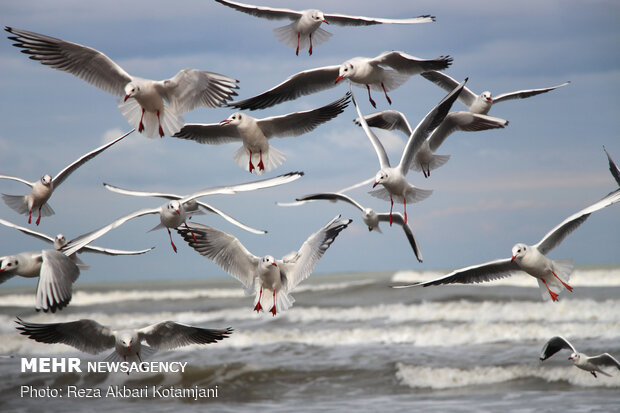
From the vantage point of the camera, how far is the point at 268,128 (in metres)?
5.51

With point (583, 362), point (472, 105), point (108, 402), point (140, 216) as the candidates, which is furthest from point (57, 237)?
point (583, 362)

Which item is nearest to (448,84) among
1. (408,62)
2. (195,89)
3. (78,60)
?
(408,62)

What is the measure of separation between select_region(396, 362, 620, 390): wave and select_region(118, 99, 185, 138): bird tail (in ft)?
14.5

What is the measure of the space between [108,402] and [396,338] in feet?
14.2

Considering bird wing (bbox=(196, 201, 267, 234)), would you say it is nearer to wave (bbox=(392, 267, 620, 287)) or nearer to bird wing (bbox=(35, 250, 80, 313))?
bird wing (bbox=(35, 250, 80, 313))

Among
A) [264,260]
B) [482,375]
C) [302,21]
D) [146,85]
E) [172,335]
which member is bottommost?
[482,375]

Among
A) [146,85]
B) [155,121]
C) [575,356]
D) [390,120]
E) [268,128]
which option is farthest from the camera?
[575,356]

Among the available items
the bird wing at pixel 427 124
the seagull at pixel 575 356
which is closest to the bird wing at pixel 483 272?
the seagull at pixel 575 356

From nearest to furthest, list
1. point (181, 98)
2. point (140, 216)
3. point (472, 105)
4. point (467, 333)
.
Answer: point (140, 216) → point (181, 98) → point (472, 105) → point (467, 333)

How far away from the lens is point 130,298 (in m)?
19.5

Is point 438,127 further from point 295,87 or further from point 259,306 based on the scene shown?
point 259,306

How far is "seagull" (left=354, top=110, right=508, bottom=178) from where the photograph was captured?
219 inches

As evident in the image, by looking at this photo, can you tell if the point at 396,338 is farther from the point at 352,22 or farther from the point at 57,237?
the point at 352,22

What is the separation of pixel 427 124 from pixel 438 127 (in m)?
1.09
